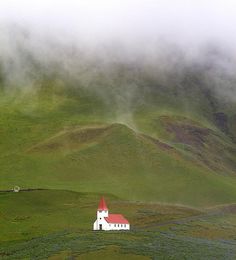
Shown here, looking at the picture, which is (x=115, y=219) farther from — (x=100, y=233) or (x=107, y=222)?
(x=100, y=233)

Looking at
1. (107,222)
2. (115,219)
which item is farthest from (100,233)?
(115,219)

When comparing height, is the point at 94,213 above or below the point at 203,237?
above

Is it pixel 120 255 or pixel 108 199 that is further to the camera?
pixel 108 199

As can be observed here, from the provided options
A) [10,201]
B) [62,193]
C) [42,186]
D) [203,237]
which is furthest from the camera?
[42,186]

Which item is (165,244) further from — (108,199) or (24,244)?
(108,199)

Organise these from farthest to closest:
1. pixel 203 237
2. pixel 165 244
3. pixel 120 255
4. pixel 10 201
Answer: pixel 10 201 → pixel 203 237 → pixel 165 244 → pixel 120 255

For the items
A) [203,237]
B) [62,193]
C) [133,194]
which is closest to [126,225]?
[203,237]

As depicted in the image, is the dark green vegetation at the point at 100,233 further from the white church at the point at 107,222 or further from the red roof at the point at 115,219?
the red roof at the point at 115,219

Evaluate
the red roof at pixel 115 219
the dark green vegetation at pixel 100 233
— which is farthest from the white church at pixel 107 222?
the dark green vegetation at pixel 100 233
